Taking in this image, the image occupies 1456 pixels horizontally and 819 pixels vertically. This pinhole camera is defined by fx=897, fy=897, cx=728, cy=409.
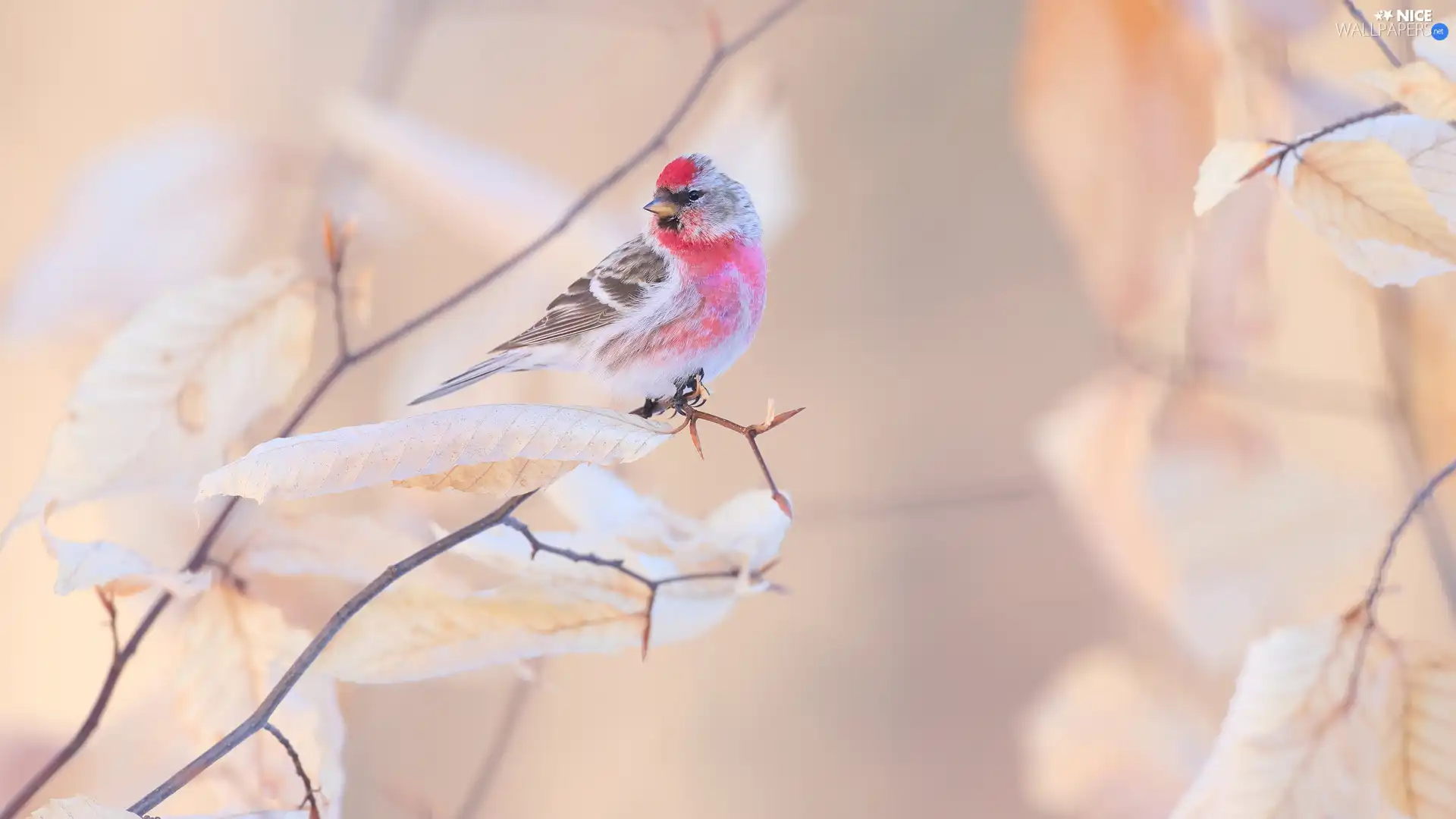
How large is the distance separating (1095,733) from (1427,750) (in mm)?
160

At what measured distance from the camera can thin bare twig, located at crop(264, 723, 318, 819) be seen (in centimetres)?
36

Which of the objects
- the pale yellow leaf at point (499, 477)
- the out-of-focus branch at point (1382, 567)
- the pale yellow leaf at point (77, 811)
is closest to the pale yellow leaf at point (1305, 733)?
the out-of-focus branch at point (1382, 567)

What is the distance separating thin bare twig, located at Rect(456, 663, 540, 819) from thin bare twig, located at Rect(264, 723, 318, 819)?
10 centimetres

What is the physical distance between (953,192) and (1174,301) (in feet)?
0.46

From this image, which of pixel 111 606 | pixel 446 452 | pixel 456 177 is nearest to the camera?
pixel 446 452

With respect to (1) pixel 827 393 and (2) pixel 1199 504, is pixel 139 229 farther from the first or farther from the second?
(2) pixel 1199 504

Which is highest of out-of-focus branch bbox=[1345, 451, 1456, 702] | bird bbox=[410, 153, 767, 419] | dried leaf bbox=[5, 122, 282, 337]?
dried leaf bbox=[5, 122, 282, 337]

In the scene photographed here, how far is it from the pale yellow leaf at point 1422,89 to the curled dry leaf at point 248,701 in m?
0.55

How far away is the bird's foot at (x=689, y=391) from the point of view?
410mm

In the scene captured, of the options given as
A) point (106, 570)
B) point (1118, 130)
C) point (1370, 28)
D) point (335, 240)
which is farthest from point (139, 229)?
point (1370, 28)

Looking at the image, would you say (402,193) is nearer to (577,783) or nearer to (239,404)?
(239,404)

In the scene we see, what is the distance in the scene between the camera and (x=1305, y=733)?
0.41 metres

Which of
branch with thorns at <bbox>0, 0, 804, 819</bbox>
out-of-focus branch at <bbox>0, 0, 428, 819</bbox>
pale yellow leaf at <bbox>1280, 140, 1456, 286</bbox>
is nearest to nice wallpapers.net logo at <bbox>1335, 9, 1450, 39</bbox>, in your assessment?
pale yellow leaf at <bbox>1280, 140, 1456, 286</bbox>

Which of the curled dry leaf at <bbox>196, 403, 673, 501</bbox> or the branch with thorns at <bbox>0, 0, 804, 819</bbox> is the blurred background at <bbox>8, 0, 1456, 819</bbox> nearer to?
the branch with thorns at <bbox>0, 0, 804, 819</bbox>
